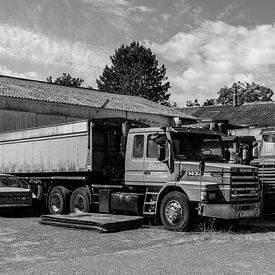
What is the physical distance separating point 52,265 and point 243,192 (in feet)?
19.7

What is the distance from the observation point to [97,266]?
7.87 metres

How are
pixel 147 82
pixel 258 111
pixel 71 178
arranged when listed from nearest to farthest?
pixel 71 178
pixel 258 111
pixel 147 82

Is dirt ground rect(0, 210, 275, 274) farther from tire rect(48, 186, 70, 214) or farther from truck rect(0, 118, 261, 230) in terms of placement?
tire rect(48, 186, 70, 214)

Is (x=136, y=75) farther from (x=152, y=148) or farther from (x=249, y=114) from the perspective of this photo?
(x=152, y=148)

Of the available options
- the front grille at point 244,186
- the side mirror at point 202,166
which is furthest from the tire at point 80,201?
the front grille at point 244,186

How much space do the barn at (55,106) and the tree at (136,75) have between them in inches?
1277

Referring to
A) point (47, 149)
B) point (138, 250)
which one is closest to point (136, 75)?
point (47, 149)

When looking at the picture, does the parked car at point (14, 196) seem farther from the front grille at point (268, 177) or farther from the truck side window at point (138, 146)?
the front grille at point (268, 177)

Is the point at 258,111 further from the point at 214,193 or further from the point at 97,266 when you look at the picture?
the point at 97,266

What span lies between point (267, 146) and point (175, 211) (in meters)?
4.83

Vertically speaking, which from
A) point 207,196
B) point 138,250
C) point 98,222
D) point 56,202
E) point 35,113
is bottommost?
point 138,250

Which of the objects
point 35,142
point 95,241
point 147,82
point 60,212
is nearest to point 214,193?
point 95,241

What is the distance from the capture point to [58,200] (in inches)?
643

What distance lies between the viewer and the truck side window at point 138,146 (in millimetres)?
13577
